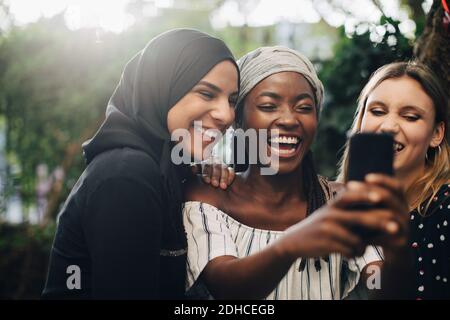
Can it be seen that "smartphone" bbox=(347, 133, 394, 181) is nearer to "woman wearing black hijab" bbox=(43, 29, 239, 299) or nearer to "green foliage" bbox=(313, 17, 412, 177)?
"woman wearing black hijab" bbox=(43, 29, 239, 299)

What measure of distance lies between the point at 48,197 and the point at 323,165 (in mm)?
5003

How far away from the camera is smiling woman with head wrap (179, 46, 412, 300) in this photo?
243 centimetres

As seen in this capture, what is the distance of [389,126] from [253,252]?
0.94m

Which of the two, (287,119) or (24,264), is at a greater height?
(287,119)

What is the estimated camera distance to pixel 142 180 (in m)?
2.18

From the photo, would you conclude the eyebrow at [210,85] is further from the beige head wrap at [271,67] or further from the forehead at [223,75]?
the beige head wrap at [271,67]

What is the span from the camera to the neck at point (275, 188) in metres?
2.83

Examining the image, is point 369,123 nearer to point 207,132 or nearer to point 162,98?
point 207,132

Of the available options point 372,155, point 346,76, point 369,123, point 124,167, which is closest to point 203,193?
point 124,167

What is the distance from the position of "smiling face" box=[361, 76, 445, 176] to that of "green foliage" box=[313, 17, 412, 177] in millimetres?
1112

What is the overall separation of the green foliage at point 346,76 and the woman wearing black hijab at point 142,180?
183cm

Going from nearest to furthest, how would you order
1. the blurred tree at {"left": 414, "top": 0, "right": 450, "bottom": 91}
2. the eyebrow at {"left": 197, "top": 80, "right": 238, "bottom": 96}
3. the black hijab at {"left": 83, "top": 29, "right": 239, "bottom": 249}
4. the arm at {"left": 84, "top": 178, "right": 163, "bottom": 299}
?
the arm at {"left": 84, "top": 178, "right": 163, "bottom": 299} → the black hijab at {"left": 83, "top": 29, "right": 239, "bottom": 249} → the eyebrow at {"left": 197, "top": 80, "right": 238, "bottom": 96} → the blurred tree at {"left": 414, "top": 0, "right": 450, "bottom": 91}

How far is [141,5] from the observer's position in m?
10.1

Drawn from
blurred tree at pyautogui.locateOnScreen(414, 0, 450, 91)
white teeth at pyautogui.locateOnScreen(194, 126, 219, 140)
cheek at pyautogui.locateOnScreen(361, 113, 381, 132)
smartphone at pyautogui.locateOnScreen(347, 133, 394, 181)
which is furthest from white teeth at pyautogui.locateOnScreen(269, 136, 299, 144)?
blurred tree at pyautogui.locateOnScreen(414, 0, 450, 91)
